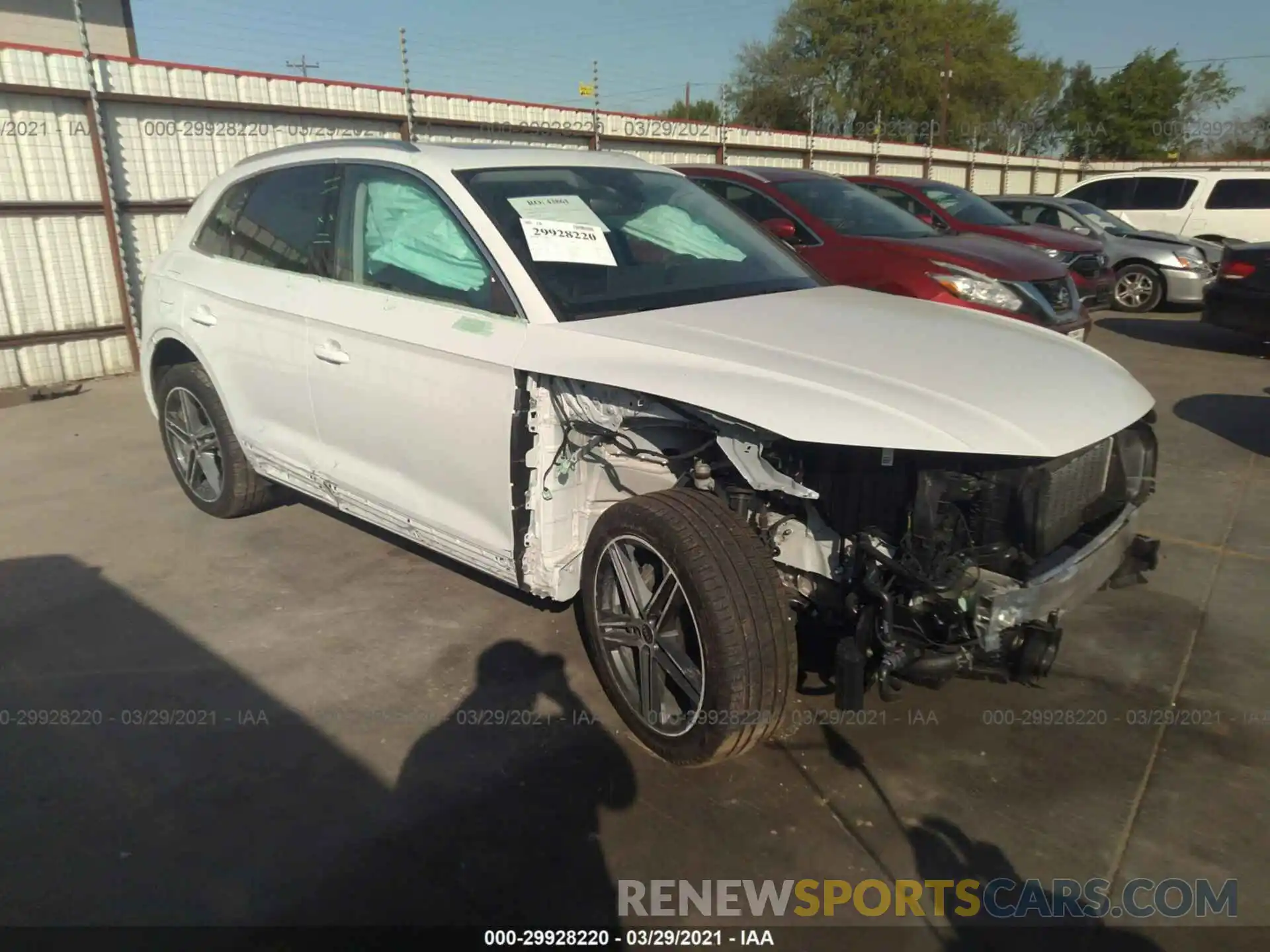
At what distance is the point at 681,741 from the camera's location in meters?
2.81

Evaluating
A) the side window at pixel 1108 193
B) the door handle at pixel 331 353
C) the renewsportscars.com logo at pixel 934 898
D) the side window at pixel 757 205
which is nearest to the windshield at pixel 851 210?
the side window at pixel 757 205

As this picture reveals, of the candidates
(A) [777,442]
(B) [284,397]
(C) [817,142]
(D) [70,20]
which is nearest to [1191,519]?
(A) [777,442]

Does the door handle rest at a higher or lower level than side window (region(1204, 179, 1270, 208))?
lower

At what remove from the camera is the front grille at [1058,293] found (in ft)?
23.1

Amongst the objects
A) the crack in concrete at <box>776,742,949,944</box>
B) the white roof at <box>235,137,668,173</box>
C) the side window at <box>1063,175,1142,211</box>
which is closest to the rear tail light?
the side window at <box>1063,175,1142,211</box>

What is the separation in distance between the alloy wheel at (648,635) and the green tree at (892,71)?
4298 cm

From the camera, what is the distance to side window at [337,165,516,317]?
3.23 meters

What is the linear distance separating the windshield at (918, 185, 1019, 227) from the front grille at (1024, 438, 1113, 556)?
7975mm

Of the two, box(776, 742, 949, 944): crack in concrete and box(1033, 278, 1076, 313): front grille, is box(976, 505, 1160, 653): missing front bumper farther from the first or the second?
box(1033, 278, 1076, 313): front grille

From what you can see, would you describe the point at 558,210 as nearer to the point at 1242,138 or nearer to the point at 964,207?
the point at 964,207

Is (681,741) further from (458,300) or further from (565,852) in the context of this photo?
(458,300)

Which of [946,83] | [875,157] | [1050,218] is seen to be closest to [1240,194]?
[1050,218]

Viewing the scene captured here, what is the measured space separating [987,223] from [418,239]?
857 cm

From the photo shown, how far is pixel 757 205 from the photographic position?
24.5 feet
